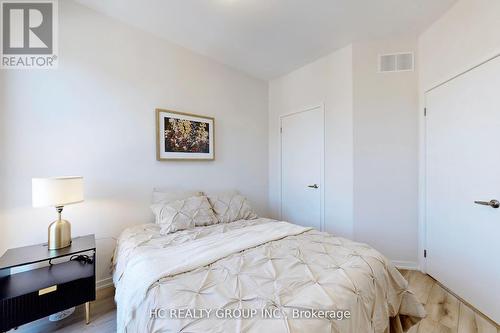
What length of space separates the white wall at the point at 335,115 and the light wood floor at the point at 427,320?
1.00 m

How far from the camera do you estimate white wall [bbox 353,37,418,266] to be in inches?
103

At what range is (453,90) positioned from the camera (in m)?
2.13

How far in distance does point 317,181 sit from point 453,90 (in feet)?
5.56

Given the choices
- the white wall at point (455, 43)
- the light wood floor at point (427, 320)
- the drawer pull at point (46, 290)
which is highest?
the white wall at point (455, 43)

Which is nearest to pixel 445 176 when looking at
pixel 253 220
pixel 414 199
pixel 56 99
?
pixel 414 199

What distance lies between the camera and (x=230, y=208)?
2520 mm

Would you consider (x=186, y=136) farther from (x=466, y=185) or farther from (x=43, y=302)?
(x=466, y=185)

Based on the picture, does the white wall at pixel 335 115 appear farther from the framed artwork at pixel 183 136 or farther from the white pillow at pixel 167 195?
the white pillow at pixel 167 195

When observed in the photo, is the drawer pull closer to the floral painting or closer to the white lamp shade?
the white lamp shade

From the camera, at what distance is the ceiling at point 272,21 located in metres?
2.12

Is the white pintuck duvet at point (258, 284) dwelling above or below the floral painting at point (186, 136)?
below

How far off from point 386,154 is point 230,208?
1926 millimetres

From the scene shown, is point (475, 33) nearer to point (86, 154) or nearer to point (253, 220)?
point (253, 220)
